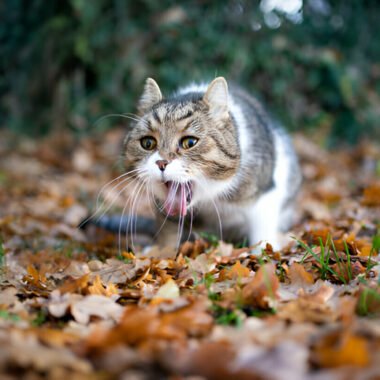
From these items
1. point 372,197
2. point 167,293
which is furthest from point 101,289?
point 372,197

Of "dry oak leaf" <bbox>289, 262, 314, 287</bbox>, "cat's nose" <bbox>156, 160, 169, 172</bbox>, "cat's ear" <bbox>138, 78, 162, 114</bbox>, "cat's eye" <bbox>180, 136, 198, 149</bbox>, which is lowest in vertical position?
"dry oak leaf" <bbox>289, 262, 314, 287</bbox>

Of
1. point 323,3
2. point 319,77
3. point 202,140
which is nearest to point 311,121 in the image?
point 319,77

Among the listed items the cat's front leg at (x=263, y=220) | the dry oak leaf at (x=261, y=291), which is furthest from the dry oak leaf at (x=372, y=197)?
the dry oak leaf at (x=261, y=291)

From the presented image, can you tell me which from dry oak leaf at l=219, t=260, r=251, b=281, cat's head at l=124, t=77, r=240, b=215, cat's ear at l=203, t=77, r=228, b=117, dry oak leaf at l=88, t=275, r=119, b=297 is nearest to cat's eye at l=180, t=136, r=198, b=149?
cat's head at l=124, t=77, r=240, b=215

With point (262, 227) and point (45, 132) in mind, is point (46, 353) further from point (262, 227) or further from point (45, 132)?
point (45, 132)

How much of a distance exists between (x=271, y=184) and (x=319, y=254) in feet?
3.52

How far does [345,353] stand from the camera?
1.42 meters

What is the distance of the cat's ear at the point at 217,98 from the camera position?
3.15 metres

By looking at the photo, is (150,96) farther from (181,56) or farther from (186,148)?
(181,56)

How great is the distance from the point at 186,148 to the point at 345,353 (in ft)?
6.03

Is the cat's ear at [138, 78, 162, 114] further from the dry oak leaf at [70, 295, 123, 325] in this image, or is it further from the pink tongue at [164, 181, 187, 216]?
the dry oak leaf at [70, 295, 123, 325]

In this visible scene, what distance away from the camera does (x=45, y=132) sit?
7.16m

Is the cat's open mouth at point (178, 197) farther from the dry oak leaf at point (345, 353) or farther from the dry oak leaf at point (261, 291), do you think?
the dry oak leaf at point (345, 353)

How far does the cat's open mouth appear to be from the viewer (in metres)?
3.03
